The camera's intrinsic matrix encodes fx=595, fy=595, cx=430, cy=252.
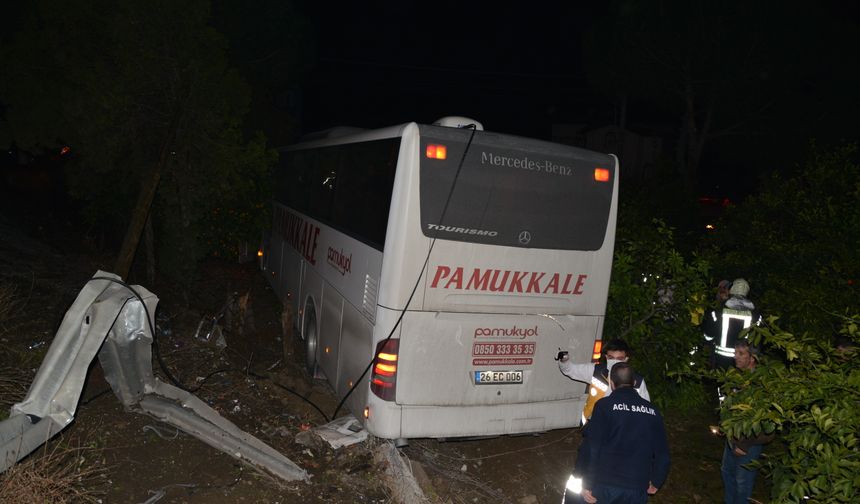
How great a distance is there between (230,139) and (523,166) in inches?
247

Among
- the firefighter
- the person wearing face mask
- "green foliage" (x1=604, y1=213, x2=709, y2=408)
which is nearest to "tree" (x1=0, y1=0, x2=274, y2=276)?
"green foliage" (x1=604, y1=213, x2=709, y2=408)

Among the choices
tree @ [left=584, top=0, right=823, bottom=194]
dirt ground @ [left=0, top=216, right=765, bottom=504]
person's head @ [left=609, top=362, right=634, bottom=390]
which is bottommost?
dirt ground @ [left=0, top=216, right=765, bottom=504]

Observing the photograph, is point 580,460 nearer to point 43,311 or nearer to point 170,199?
point 43,311

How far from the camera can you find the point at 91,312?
515cm

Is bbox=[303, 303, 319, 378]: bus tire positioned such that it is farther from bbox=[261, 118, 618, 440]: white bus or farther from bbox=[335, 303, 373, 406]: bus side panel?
bbox=[261, 118, 618, 440]: white bus

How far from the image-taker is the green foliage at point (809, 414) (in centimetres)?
270

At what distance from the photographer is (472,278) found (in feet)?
19.3

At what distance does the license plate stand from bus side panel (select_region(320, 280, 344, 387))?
1.96 metres

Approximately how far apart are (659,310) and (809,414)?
5169 mm

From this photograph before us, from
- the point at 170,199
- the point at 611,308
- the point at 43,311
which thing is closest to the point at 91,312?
the point at 43,311

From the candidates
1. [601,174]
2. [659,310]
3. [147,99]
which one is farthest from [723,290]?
[147,99]

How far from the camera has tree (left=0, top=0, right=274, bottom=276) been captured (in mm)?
9352

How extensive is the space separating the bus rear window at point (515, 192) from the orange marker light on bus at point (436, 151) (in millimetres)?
28

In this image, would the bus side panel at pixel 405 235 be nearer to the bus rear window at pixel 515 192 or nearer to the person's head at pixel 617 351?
the bus rear window at pixel 515 192
